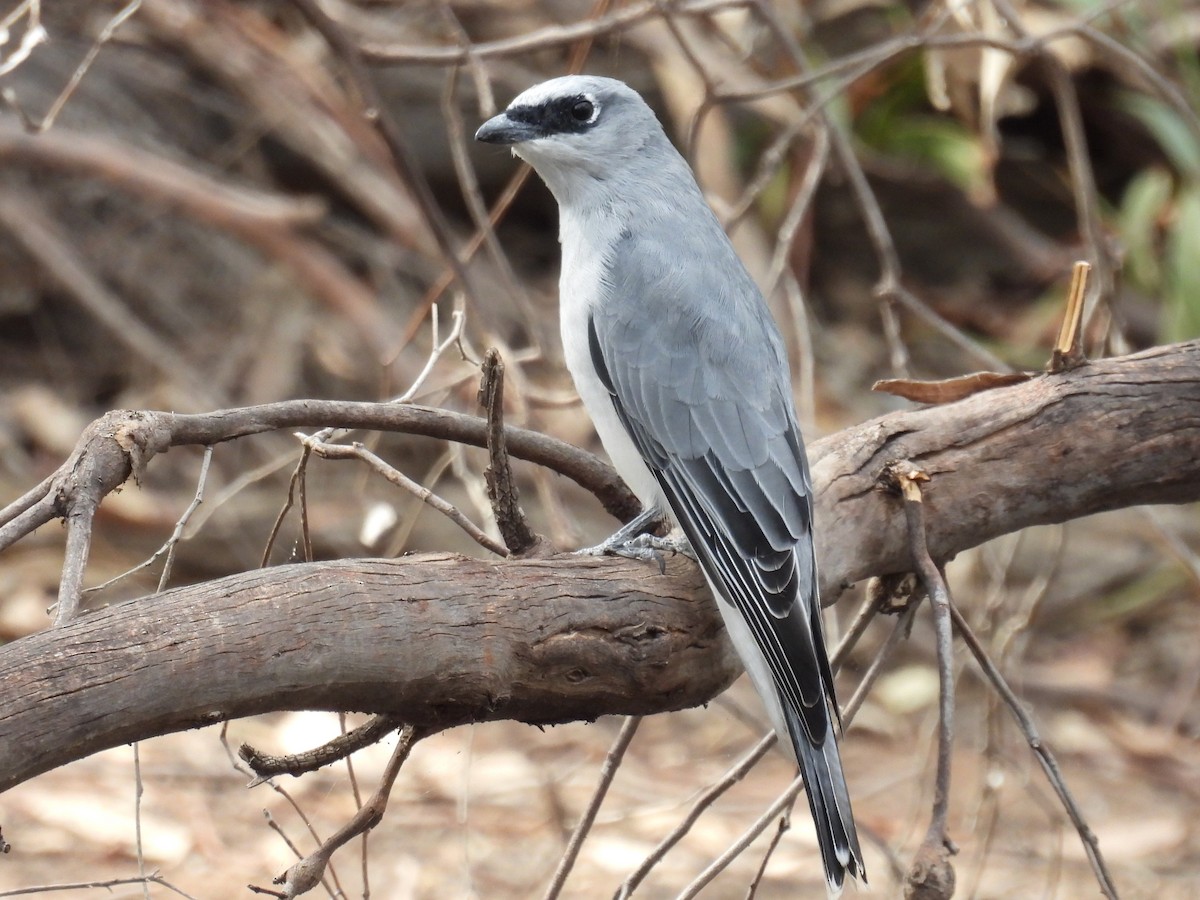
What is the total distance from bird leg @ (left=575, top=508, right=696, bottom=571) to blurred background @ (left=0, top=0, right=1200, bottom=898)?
1.01 metres

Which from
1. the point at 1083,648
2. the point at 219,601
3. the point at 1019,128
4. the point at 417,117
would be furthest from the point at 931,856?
the point at 1019,128

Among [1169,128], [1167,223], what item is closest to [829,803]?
[1169,128]

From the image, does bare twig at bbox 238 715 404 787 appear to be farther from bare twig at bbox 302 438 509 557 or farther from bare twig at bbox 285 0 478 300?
bare twig at bbox 285 0 478 300

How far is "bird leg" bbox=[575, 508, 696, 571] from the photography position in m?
2.75

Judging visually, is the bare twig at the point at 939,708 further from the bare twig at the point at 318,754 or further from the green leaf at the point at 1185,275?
the green leaf at the point at 1185,275

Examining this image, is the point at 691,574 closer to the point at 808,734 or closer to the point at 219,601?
the point at 808,734

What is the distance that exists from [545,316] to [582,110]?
3.70 metres

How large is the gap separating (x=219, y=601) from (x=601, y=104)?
6.56 ft

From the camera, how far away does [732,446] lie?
3113 mm

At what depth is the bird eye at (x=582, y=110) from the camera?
11.4ft

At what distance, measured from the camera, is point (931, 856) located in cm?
225

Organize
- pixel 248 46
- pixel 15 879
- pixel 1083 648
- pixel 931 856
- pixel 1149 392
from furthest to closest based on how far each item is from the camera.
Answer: pixel 1083 648
pixel 248 46
pixel 15 879
pixel 1149 392
pixel 931 856

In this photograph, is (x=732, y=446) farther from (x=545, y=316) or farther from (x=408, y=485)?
(x=545, y=316)

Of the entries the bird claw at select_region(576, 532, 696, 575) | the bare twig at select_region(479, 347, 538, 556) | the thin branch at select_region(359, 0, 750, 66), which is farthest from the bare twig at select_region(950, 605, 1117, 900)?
the thin branch at select_region(359, 0, 750, 66)
